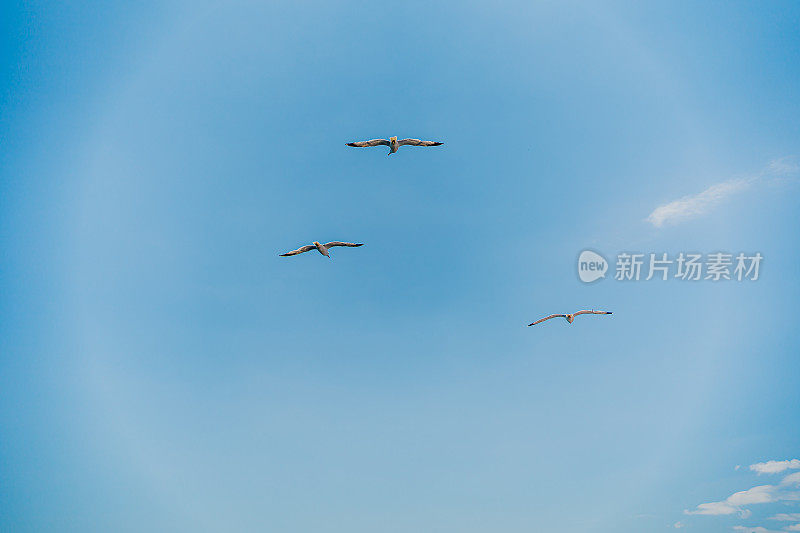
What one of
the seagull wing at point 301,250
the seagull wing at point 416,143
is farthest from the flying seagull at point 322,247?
the seagull wing at point 416,143

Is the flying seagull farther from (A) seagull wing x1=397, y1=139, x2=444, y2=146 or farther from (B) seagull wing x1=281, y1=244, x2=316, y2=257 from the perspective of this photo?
(A) seagull wing x1=397, y1=139, x2=444, y2=146

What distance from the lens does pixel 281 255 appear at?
4638 centimetres

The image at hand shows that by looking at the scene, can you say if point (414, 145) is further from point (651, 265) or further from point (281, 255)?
point (651, 265)

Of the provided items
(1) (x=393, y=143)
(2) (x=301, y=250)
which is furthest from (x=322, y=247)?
(1) (x=393, y=143)

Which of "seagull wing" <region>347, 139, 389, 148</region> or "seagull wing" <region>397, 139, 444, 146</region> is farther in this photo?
"seagull wing" <region>397, 139, 444, 146</region>

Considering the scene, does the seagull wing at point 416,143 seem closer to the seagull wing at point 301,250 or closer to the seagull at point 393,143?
the seagull at point 393,143

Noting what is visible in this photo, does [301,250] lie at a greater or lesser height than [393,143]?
lesser

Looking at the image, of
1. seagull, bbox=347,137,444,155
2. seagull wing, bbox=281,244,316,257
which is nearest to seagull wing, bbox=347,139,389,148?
seagull, bbox=347,137,444,155

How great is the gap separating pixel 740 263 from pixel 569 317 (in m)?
18.7

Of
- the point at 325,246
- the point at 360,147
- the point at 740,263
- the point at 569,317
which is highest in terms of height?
the point at 360,147

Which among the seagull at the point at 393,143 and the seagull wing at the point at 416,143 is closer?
the seagull at the point at 393,143

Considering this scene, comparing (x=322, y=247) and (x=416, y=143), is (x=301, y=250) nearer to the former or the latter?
(x=322, y=247)

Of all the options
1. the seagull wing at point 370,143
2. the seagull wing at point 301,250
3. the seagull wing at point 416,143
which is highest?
the seagull wing at point 416,143

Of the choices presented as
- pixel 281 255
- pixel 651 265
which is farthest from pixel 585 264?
pixel 281 255
